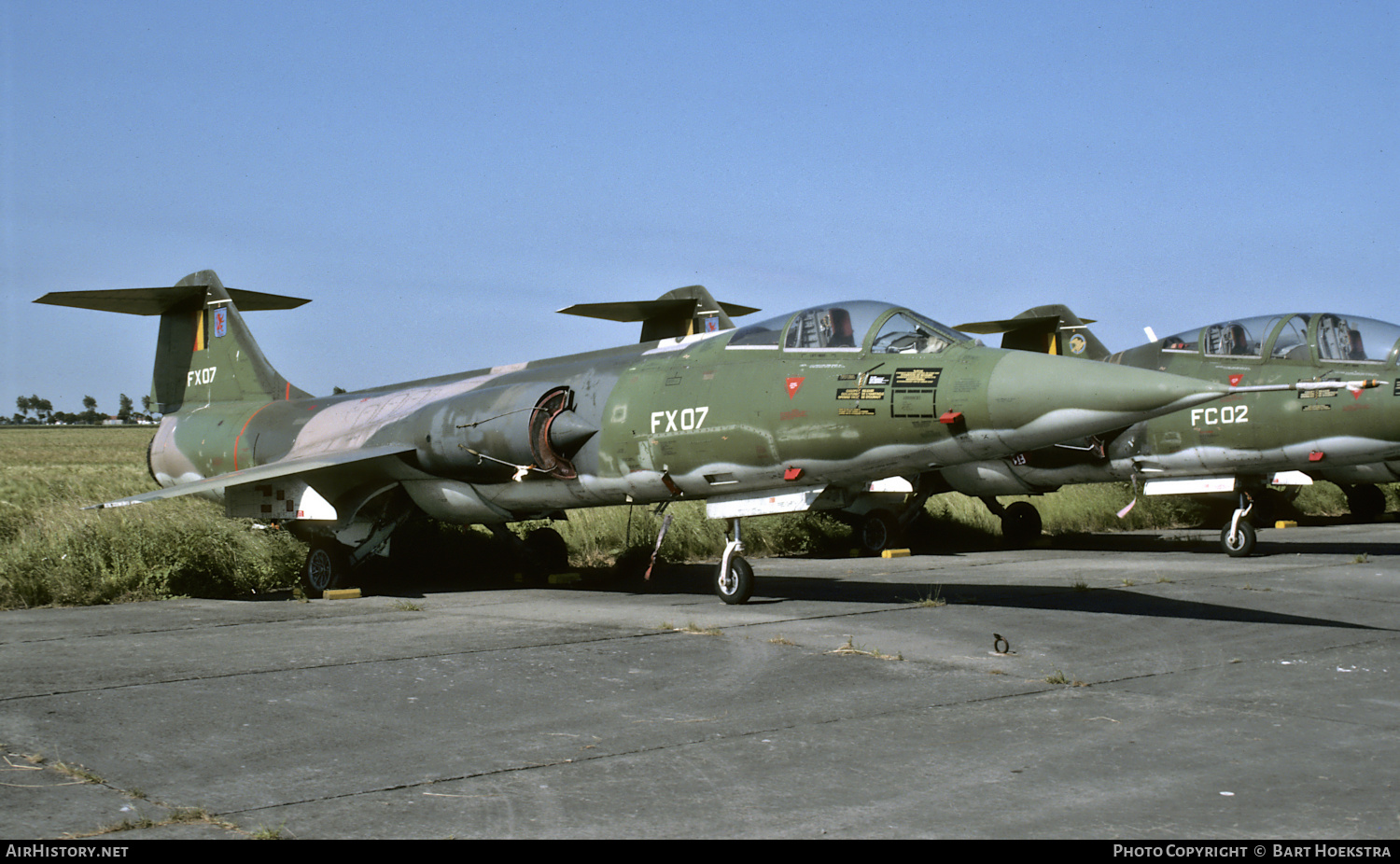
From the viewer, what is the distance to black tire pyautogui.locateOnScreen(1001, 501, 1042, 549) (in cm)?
1752

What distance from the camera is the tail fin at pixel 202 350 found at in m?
16.4

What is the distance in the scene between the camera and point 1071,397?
7977 millimetres

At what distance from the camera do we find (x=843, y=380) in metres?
9.31

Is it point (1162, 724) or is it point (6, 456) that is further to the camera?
point (6, 456)

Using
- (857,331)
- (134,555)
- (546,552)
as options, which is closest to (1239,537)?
(857,331)

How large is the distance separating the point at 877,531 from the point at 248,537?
28.2ft

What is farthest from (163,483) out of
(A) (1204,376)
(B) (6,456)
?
(B) (6,456)

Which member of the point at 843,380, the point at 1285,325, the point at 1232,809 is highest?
the point at 1285,325

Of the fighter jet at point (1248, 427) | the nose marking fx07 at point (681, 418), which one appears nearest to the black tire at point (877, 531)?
the fighter jet at point (1248, 427)

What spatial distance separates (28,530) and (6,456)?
52.4m

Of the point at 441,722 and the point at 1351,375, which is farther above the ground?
the point at 1351,375

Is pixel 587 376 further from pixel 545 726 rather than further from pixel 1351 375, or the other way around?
pixel 1351 375

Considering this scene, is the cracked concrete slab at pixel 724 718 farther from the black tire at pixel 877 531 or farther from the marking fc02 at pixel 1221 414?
the black tire at pixel 877 531

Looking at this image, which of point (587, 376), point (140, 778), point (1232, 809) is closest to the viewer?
point (1232, 809)
